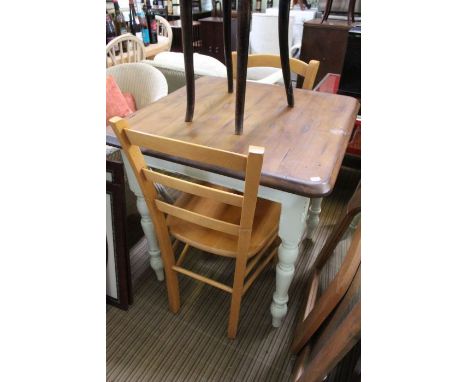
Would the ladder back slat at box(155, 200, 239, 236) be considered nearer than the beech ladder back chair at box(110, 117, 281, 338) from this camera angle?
No

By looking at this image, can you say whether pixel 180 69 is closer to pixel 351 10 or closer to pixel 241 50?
pixel 241 50

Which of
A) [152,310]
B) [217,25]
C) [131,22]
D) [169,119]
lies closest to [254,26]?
[217,25]

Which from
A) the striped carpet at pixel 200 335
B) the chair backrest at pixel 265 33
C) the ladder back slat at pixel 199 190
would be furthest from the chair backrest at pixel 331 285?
the chair backrest at pixel 265 33

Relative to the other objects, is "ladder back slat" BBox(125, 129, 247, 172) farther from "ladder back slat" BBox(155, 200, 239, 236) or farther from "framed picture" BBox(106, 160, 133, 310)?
"framed picture" BBox(106, 160, 133, 310)

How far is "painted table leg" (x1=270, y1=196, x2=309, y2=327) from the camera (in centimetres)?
86

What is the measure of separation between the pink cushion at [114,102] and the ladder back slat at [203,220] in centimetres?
94

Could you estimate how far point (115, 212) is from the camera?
1.14 meters

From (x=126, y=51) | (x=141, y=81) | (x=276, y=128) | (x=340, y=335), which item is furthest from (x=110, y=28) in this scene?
(x=340, y=335)

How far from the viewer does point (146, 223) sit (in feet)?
3.89

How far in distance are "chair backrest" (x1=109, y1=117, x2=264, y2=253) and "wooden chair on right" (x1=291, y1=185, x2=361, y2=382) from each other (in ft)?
0.96

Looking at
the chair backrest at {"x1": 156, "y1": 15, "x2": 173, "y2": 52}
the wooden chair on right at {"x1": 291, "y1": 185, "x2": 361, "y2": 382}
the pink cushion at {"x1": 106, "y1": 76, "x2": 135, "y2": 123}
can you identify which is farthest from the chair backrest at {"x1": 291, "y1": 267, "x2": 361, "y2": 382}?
the chair backrest at {"x1": 156, "y1": 15, "x2": 173, "y2": 52}

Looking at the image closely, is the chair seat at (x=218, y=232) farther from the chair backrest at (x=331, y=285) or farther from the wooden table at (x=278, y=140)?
the chair backrest at (x=331, y=285)
